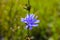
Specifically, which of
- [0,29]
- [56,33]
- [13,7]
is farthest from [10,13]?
[56,33]

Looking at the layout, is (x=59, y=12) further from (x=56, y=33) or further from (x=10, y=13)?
(x=10, y=13)

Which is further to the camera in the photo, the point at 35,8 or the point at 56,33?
the point at 35,8

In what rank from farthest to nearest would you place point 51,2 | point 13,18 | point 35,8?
point 51,2
point 35,8
point 13,18

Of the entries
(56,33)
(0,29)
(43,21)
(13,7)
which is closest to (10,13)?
(13,7)

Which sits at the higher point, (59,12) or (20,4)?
(20,4)

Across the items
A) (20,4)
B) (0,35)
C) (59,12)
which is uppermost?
(20,4)

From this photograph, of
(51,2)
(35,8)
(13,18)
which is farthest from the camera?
(51,2)

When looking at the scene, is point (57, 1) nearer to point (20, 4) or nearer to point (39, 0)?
point (39, 0)
